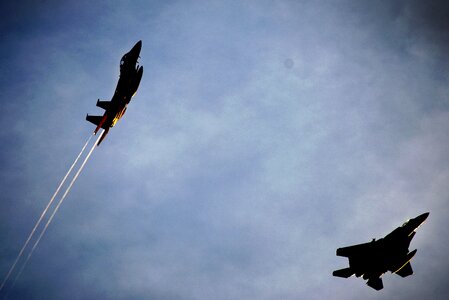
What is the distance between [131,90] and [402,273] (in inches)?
853

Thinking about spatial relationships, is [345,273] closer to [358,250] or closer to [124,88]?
[358,250]

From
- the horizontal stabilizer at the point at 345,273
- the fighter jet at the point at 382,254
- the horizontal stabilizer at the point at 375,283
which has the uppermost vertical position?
the fighter jet at the point at 382,254

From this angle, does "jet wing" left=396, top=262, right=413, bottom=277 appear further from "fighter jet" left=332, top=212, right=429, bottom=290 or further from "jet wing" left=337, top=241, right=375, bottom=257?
"jet wing" left=337, top=241, right=375, bottom=257

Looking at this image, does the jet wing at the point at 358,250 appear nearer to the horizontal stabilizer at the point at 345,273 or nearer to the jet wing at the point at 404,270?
the horizontal stabilizer at the point at 345,273

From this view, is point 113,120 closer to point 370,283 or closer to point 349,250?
point 349,250

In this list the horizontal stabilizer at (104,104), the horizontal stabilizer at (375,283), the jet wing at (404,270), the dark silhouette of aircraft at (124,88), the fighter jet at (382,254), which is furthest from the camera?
the horizontal stabilizer at (104,104)

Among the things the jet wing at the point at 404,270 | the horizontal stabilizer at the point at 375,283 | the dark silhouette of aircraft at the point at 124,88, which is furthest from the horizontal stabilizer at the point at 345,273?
the dark silhouette of aircraft at the point at 124,88

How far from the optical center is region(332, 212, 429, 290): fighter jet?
15.5m

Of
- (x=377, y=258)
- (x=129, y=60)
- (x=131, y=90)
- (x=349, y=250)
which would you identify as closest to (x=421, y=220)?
(x=377, y=258)

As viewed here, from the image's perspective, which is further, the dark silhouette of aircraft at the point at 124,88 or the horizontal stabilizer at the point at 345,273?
the dark silhouette of aircraft at the point at 124,88

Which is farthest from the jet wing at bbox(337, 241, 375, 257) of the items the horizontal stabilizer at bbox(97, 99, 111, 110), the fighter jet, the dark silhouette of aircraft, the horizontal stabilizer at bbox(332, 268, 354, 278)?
the horizontal stabilizer at bbox(97, 99, 111, 110)

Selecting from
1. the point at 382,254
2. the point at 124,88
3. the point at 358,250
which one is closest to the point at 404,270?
the point at 382,254

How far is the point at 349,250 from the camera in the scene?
16656mm

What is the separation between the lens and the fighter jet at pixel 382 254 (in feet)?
50.8
